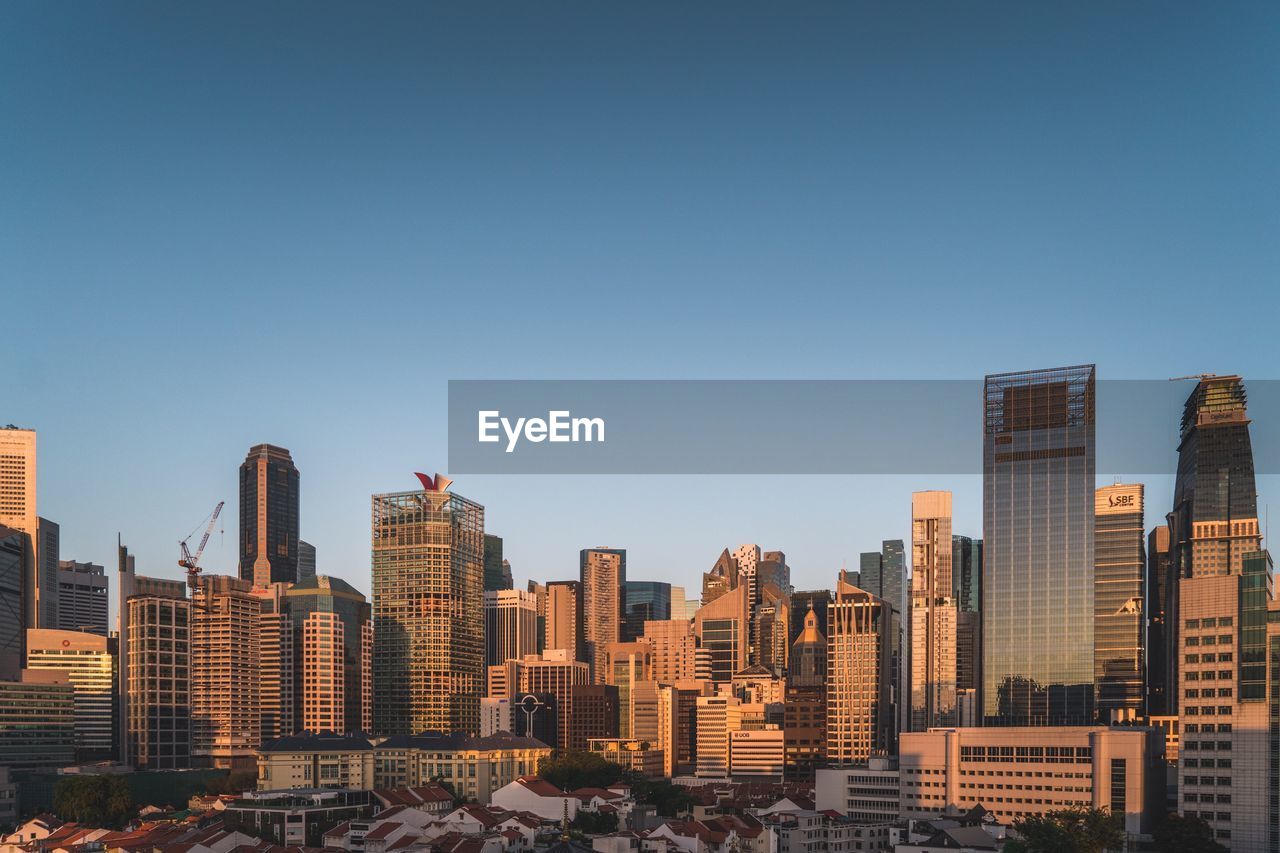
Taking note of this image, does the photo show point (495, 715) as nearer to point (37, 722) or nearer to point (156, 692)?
point (156, 692)

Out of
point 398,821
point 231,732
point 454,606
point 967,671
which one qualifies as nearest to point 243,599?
point 231,732

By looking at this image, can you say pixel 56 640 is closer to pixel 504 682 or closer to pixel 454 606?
pixel 454 606

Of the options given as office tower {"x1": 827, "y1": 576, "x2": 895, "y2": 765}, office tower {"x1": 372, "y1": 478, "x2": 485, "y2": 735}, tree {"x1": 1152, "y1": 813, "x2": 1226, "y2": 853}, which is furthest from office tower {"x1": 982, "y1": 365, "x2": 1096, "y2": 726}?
tree {"x1": 1152, "y1": 813, "x2": 1226, "y2": 853}

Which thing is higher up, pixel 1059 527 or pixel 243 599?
pixel 1059 527

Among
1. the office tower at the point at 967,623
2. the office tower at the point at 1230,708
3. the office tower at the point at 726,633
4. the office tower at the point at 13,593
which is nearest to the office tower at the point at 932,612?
the office tower at the point at 967,623

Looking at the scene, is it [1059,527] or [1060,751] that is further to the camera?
[1059,527]

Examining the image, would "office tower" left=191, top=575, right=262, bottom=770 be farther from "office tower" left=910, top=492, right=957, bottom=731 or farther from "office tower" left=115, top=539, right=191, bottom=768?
"office tower" left=910, top=492, right=957, bottom=731
